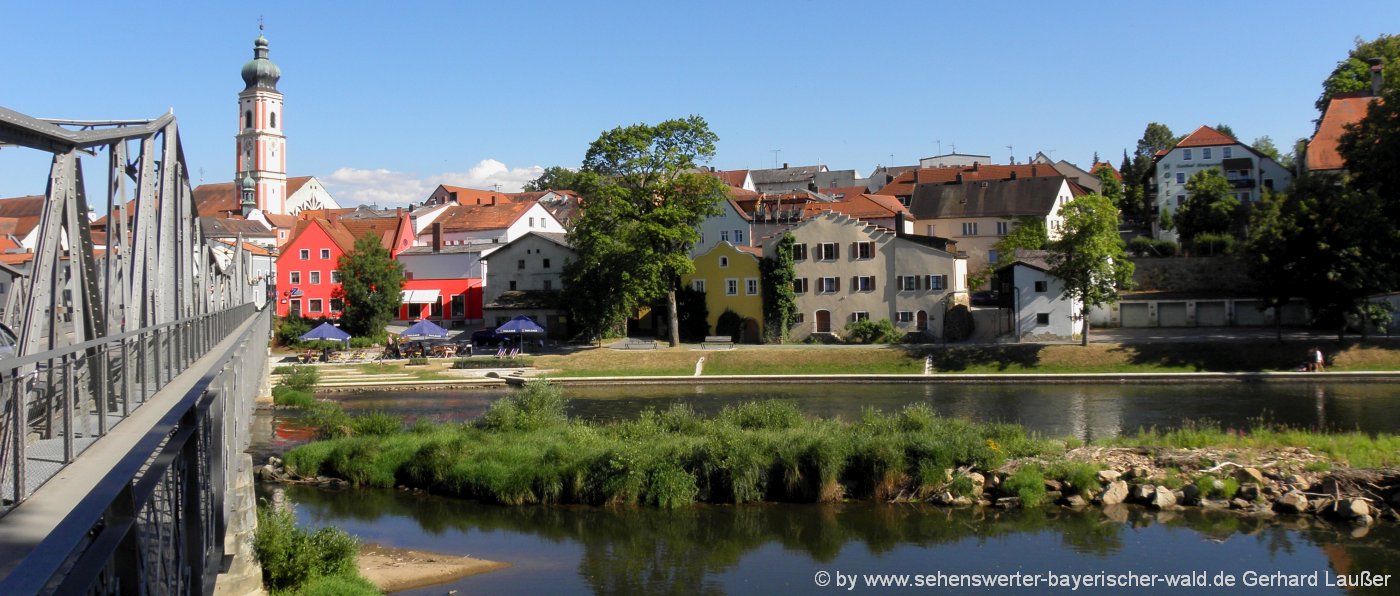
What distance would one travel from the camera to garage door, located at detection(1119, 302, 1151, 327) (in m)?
53.3

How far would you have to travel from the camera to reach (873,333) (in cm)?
5381

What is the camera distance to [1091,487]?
22.7 metres

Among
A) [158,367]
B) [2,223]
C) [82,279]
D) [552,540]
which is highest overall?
[2,223]

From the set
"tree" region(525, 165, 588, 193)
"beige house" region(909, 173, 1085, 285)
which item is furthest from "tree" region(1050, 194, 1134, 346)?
"tree" region(525, 165, 588, 193)

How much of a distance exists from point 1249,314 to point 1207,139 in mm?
29302

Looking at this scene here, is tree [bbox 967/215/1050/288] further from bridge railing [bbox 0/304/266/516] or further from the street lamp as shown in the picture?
the street lamp

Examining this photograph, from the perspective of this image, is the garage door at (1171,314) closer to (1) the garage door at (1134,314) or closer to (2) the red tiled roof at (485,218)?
(1) the garage door at (1134,314)

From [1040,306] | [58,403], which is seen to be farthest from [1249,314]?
[58,403]

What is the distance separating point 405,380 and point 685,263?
14228 mm

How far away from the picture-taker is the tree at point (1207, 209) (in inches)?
2515

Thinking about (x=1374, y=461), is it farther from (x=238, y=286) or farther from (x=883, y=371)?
(x=238, y=286)

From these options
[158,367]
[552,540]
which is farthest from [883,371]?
[158,367]

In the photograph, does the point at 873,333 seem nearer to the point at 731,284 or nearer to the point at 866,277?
the point at 866,277

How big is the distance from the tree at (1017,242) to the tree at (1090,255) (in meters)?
7.49
